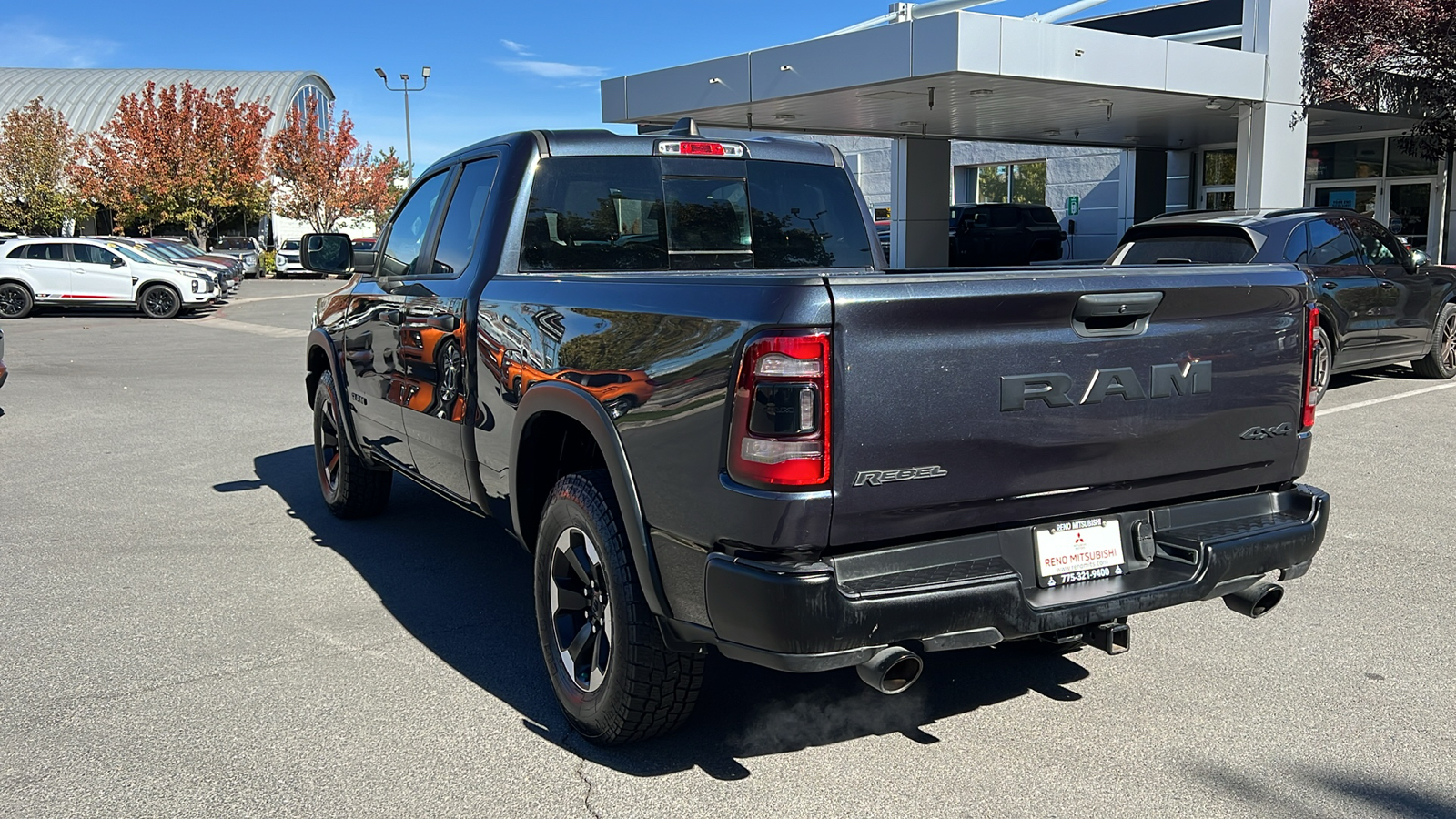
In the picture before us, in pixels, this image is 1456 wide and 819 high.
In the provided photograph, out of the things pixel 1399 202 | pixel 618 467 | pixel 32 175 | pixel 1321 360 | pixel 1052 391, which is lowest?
pixel 1321 360

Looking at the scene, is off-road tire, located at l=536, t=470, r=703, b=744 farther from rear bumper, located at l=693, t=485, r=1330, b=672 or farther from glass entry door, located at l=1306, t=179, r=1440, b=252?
glass entry door, located at l=1306, t=179, r=1440, b=252

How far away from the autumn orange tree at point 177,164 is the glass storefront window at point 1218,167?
35.8 m

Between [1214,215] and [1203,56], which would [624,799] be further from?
[1203,56]

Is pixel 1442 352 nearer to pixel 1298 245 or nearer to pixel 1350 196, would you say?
pixel 1298 245

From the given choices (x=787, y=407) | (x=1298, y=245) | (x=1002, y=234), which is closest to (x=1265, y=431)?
(x=787, y=407)

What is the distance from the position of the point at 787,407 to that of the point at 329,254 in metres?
4.02

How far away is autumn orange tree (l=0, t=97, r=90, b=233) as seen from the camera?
142ft

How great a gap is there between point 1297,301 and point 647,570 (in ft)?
7.03

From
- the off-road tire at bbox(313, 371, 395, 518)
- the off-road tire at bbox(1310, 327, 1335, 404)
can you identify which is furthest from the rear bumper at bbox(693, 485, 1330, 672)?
the off-road tire at bbox(1310, 327, 1335, 404)

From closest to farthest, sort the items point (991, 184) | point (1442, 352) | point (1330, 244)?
point (1330, 244) → point (1442, 352) → point (991, 184)

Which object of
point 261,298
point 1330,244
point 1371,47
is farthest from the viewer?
point 261,298

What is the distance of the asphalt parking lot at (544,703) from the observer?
133 inches

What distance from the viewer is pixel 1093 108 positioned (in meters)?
21.0

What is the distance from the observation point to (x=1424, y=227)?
24734mm
